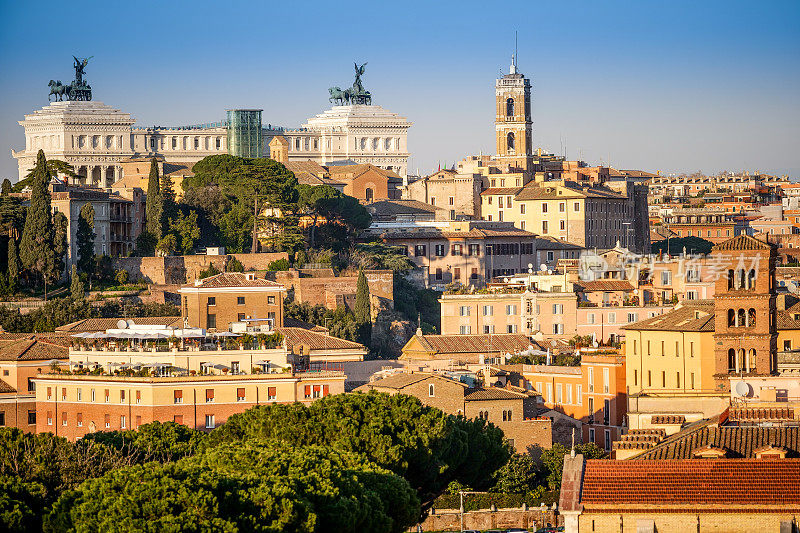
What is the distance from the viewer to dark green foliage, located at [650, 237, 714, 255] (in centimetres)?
11400

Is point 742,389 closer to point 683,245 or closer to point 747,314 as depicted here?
point 747,314

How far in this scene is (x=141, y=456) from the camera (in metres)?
41.3

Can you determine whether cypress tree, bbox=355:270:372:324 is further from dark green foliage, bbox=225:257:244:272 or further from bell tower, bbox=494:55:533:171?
bell tower, bbox=494:55:533:171

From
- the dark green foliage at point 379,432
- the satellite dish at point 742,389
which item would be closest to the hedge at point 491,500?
the dark green foliage at point 379,432

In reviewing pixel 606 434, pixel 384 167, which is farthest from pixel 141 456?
pixel 384 167

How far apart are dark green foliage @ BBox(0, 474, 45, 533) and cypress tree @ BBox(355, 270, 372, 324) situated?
158ft

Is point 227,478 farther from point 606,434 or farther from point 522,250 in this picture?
point 522,250

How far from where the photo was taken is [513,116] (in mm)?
132875

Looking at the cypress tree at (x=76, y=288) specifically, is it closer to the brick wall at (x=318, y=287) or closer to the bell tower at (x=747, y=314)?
the brick wall at (x=318, y=287)

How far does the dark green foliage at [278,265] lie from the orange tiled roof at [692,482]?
182ft

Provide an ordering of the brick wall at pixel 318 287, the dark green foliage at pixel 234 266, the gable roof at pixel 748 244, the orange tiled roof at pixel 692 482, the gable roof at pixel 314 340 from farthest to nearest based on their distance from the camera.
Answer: the brick wall at pixel 318 287 < the dark green foliage at pixel 234 266 < the gable roof at pixel 314 340 < the gable roof at pixel 748 244 < the orange tiled roof at pixel 692 482

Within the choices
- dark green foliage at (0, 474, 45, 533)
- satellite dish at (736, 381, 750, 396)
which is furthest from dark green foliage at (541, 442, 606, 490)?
dark green foliage at (0, 474, 45, 533)

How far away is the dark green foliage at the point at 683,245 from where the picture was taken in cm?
11400

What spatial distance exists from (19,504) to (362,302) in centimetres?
5201
